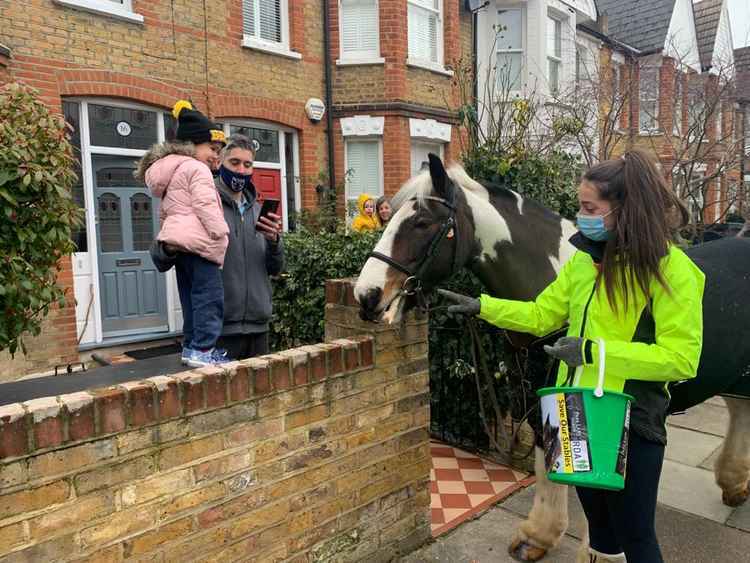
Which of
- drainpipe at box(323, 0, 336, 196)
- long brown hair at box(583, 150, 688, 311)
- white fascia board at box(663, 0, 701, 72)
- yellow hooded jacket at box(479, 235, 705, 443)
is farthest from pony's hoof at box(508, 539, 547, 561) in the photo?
white fascia board at box(663, 0, 701, 72)

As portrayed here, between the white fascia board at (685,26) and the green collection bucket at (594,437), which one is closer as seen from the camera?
the green collection bucket at (594,437)

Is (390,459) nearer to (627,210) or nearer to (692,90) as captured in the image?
(627,210)

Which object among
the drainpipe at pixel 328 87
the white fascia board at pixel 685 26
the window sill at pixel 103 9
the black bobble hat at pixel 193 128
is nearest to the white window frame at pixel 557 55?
the white fascia board at pixel 685 26

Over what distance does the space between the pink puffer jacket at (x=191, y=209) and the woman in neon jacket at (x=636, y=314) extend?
69.9 inches

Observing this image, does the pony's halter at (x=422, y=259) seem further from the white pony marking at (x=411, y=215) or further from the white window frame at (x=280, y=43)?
the white window frame at (x=280, y=43)

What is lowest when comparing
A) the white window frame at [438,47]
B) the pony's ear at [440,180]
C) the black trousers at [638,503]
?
the black trousers at [638,503]

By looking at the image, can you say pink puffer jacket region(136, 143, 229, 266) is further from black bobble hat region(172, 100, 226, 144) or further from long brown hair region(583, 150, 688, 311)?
long brown hair region(583, 150, 688, 311)

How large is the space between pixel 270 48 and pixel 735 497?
8.92m

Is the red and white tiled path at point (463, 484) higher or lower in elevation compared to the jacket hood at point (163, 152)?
lower

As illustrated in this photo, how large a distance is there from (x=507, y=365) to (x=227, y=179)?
8.11ft

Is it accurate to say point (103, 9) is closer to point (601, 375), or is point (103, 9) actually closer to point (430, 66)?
point (430, 66)

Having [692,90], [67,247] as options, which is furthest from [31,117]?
[692,90]

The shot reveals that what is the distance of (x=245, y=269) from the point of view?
3.30 metres

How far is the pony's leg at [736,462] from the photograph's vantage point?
3.80 meters
